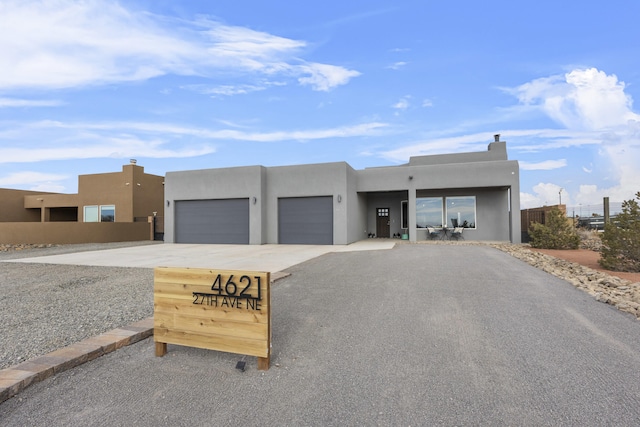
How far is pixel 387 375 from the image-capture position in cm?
270

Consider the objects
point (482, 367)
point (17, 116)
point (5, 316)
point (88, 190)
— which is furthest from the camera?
point (88, 190)

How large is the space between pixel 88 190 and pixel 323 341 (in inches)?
1089

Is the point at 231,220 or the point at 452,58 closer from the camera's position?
the point at 452,58

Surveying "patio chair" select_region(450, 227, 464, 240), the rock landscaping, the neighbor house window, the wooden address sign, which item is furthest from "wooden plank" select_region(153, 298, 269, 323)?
the neighbor house window

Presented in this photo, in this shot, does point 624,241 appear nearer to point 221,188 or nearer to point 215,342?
point 215,342

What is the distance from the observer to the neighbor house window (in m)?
16.9

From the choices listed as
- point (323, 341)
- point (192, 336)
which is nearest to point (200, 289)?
point (192, 336)

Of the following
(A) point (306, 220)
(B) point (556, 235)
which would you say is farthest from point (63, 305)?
(B) point (556, 235)

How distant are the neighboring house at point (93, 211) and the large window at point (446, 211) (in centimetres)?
1707

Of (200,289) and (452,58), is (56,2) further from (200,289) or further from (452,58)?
(452,58)

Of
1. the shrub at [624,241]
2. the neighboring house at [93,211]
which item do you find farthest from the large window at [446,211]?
the neighboring house at [93,211]

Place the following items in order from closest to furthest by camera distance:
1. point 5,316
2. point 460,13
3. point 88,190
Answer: point 5,316 → point 460,13 → point 88,190

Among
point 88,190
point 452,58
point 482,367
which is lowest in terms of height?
point 482,367

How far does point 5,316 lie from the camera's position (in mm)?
4480
